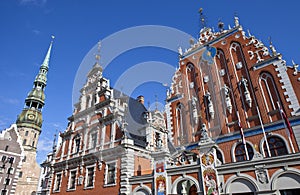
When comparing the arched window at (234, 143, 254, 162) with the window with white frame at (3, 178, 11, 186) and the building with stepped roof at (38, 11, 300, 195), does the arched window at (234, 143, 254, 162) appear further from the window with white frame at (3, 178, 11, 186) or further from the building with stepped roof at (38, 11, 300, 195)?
the window with white frame at (3, 178, 11, 186)

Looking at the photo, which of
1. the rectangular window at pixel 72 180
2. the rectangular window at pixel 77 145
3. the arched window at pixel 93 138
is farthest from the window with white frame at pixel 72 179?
the arched window at pixel 93 138

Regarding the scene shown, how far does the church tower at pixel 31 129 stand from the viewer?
51.0 metres

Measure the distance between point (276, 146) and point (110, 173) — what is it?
14.0 metres

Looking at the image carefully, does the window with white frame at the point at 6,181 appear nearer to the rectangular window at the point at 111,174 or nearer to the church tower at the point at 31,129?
the church tower at the point at 31,129

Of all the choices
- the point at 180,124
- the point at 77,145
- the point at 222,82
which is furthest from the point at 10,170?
the point at 222,82

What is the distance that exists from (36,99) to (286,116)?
64.2 meters

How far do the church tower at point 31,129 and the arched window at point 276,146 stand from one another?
5589cm

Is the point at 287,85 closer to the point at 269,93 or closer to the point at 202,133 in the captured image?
the point at 269,93

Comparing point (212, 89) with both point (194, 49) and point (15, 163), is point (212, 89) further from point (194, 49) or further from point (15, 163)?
point (15, 163)

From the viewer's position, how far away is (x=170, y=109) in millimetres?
22312

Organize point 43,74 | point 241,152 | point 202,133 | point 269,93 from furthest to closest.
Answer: point 43,74 < point 202,133 < point 269,93 < point 241,152

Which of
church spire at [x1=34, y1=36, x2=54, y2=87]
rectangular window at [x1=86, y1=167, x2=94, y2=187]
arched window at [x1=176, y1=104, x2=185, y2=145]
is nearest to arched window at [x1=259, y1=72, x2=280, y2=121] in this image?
arched window at [x1=176, y1=104, x2=185, y2=145]

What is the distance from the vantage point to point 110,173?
1889 centimetres

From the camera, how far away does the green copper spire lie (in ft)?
191
